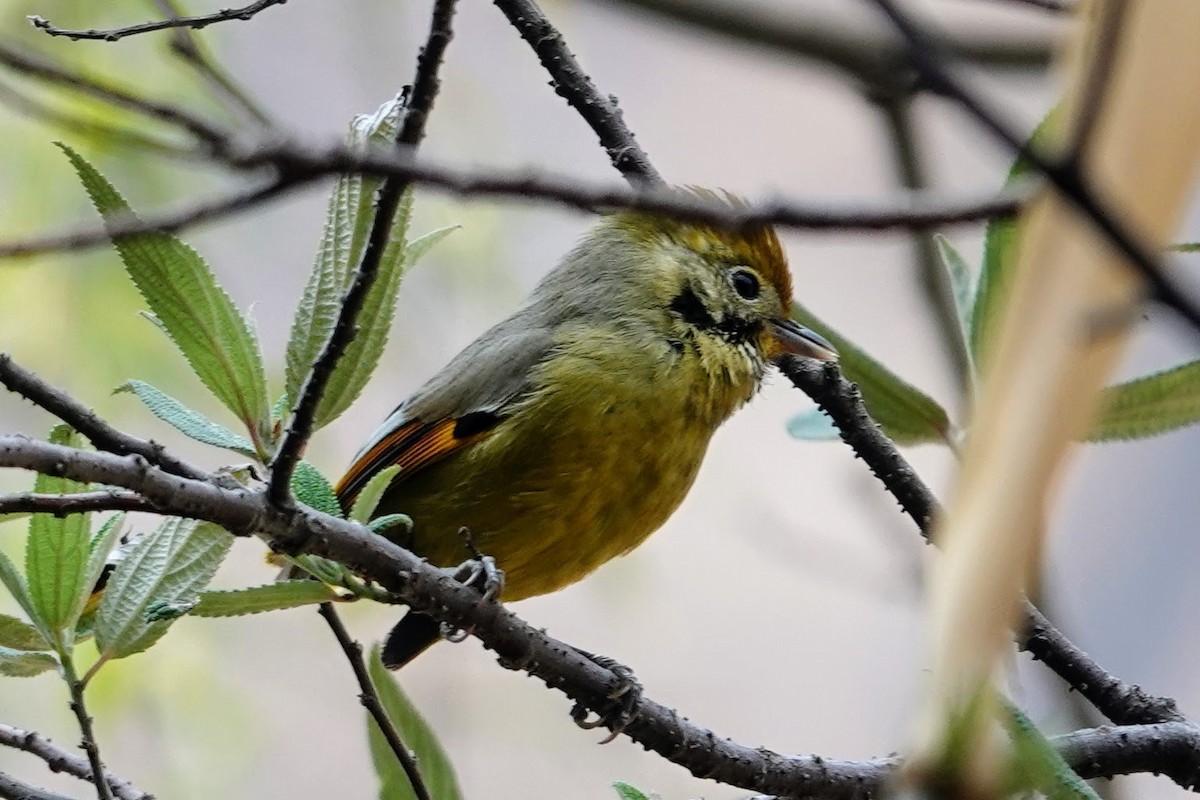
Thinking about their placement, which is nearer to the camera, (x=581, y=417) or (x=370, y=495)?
(x=370, y=495)

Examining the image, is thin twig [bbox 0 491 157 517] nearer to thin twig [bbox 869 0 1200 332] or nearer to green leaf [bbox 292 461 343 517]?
green leaf [bbox 292 461 343 517]

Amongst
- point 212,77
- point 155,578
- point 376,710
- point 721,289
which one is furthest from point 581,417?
point 212,77

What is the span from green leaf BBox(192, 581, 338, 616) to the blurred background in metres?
1.62

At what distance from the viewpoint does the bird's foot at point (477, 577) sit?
1.87m

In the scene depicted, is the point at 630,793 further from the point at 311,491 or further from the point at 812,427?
the point at 812,427

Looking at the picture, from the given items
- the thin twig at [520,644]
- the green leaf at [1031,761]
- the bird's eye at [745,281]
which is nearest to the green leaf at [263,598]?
the thin twig at [520,644]

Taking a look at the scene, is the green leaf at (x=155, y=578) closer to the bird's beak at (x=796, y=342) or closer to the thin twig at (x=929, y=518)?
the thin twig at (x=929, y=518)

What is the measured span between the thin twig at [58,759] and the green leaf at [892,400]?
1236 mm

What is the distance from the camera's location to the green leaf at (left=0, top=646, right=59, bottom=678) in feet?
5.47

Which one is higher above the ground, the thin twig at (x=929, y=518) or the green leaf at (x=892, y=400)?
the green leaf at (x=892, y=400)

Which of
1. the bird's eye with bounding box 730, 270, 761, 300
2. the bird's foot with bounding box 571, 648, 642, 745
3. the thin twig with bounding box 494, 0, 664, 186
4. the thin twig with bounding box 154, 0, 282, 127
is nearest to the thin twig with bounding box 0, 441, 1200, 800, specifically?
the bird's foot with bounding box 571, 648, 642, 745

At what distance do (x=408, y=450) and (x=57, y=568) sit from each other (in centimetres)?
95

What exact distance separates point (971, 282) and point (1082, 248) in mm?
1678

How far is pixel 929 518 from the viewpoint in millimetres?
2004
